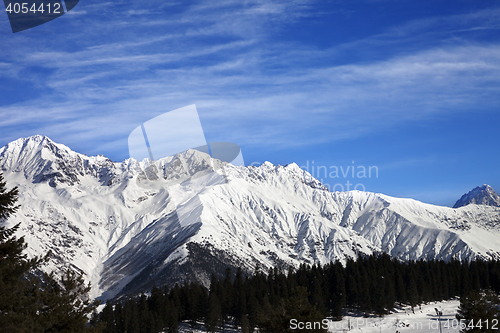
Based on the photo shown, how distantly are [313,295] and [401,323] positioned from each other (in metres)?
22.0

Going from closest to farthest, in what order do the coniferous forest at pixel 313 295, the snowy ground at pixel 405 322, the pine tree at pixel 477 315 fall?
the pine tree at pixel 477 315 < the snowy ground at pixel 405 322 < the coniferous forest at pixel 313 295

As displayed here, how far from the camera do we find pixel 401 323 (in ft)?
329

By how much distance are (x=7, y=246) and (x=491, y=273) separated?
161 metres

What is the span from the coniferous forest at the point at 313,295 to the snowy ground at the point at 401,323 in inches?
114

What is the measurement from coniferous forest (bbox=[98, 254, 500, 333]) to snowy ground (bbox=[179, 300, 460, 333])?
114 inches

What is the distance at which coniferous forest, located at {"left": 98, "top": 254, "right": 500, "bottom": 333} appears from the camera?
349 ft

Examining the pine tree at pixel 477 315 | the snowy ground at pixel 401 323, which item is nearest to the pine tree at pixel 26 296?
the pine tree at pixel 477 315

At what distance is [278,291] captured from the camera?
11931 cm

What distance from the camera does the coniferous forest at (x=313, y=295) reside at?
4190 inches

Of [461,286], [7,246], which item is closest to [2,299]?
[7,246]

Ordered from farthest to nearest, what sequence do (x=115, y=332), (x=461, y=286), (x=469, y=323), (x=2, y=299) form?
(x=461, y=286)
(x=115, y=332)
(x=469, y=323)
(x=2, y=299)

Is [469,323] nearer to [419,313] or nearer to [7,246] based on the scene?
[7,246]

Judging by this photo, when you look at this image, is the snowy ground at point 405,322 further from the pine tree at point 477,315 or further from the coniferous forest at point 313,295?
the pine tree at point 477,315

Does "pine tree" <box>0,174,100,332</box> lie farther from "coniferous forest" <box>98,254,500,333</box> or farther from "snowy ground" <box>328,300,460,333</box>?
"snowy ground" <box>328,300,460,333</box>
